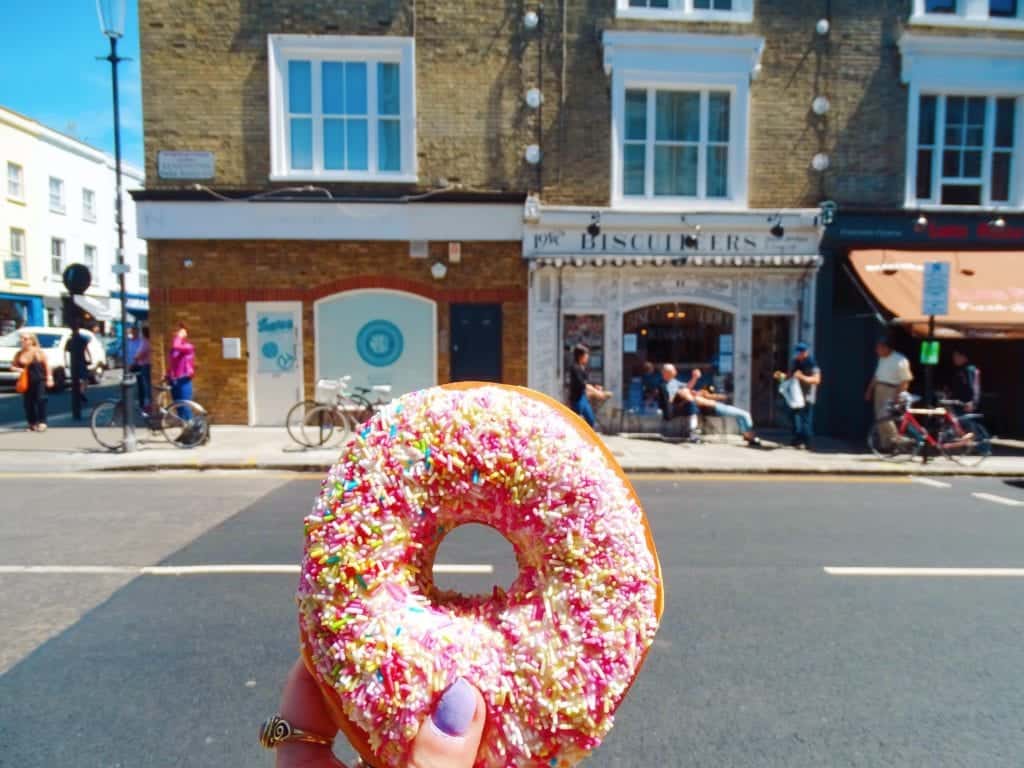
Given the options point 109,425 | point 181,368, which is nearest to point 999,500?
point 181,368

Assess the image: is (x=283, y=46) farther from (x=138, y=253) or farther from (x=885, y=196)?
(x=138, y=253)

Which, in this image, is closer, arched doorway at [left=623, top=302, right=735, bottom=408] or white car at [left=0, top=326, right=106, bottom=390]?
arched doorway at [left=623, top=302, right=735, bottom=408]

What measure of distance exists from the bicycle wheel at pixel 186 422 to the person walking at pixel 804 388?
937 cm

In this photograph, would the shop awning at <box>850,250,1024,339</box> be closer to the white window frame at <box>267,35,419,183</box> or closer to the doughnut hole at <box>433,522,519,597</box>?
the white window frame at <box>267,35,419,183</box>

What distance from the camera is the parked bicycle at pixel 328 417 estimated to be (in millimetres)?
10742

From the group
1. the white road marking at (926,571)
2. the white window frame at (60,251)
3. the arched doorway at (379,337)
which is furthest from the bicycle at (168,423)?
the white window frame at (60,251)

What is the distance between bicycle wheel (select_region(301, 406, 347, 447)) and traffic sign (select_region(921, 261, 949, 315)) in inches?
Answer: 346

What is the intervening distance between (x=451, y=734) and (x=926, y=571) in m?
5.02

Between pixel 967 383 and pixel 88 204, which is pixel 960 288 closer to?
pixel 967 383

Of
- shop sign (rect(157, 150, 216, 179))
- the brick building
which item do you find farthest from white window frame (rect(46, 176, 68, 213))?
shop sign (rect(157, 150, 216, 179))

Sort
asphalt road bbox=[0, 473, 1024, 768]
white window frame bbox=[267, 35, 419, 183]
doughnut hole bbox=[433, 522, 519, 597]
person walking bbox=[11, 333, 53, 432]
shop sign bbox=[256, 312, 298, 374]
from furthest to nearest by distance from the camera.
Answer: shop sign bbox=[256, 312, 298, 374], white window frame bbox=[267, 35, 419, 183], person walking bbox=[11, 333, 53, 432], doughnut hole bbox=[433, 522, 519, 597], asphalt road bbox=[0, 473, 1024, 768]

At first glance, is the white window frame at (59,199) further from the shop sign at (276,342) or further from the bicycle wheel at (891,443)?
the bicycle wheel at (891,443)

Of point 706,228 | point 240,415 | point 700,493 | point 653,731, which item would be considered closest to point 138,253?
point 240,415

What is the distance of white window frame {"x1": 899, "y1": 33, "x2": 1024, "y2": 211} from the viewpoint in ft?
40.8
